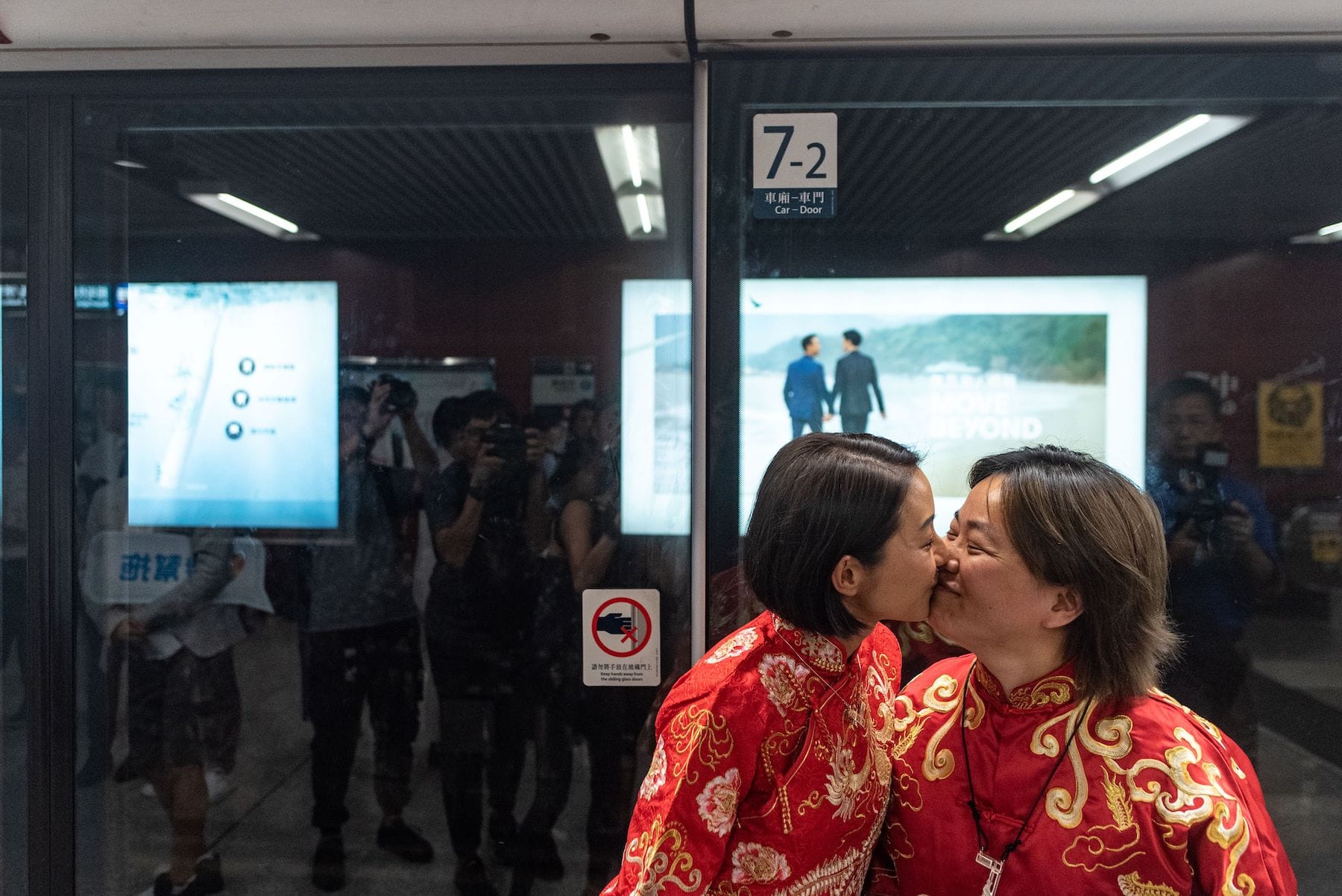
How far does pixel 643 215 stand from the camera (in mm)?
2514

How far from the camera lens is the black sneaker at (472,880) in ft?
8.54

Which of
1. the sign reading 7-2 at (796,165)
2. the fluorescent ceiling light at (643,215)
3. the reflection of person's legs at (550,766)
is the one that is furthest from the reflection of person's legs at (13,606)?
the sign reading 7-2 at (796,165)

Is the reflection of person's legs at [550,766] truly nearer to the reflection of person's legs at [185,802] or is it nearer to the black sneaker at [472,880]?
the black sneaker at [472,880]

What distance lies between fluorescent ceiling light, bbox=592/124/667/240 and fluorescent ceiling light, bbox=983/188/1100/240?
0.86 meters

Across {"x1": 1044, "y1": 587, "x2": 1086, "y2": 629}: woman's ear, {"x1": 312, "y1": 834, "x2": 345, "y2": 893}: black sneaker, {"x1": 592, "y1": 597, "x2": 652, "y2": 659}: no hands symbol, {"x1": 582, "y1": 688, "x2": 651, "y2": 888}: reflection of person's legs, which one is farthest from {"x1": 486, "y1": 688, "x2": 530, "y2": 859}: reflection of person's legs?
{"x1": 1044, "y1": 587, "x2": 1086, "y2": 629}: woman's ear

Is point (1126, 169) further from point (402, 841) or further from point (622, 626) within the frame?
point (402, 841)

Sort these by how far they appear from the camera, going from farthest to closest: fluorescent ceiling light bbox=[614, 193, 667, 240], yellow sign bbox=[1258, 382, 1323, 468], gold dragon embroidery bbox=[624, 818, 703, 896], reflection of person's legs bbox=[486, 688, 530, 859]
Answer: reflection of person's legs bbox=[486, 688, 530, 859] → fluorescent ceiling light bbox=[614, 193, 667, 240] → yellow sign bbox=[1258, 382, 1323, 468] → gold dragon embroidery bbox=[624, 818, 703, 896]

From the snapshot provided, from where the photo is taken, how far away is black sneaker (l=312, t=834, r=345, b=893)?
8.63 feet

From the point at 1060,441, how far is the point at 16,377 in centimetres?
278

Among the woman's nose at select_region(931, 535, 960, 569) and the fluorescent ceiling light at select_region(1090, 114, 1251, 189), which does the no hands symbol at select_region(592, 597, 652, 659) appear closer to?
the woman's nose at select_region(931, 535, 960, 569)

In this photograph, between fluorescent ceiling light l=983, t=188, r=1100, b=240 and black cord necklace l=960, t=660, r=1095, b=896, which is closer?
black cord necklace l=960, t=660, r=1095, b=896

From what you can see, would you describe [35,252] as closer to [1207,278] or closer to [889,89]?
[889,89]

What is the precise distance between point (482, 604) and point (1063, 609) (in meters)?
1.56

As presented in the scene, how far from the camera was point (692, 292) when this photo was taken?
2445mm
